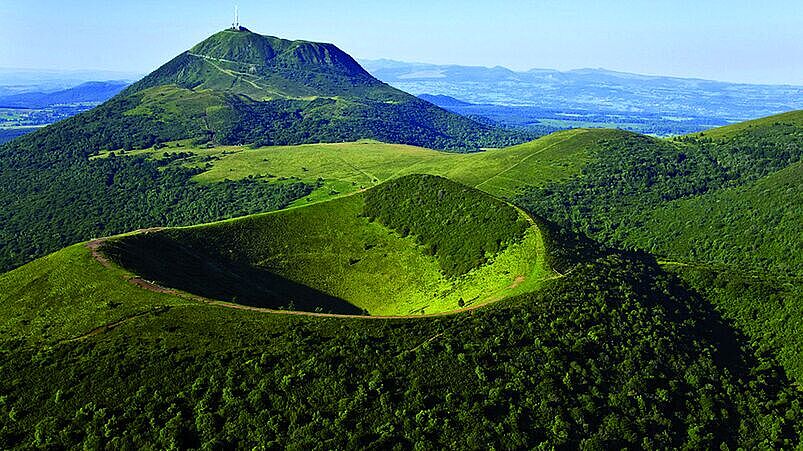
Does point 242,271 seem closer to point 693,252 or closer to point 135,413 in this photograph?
point 135,413

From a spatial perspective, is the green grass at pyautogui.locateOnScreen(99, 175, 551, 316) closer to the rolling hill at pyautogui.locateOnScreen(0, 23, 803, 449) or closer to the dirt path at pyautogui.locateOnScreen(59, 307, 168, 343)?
the rolling hill at pyautogui.locateOnScreen(0, 23, 803, 449)

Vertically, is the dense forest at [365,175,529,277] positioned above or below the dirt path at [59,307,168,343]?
above

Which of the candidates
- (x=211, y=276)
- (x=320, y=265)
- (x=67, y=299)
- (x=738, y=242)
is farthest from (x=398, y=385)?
(x=738, y=242)

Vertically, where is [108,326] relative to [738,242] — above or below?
above

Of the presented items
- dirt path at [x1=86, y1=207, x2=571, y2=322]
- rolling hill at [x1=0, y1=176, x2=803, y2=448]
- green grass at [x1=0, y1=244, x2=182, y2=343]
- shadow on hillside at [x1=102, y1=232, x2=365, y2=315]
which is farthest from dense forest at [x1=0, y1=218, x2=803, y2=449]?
shadow on hillside at [x1=102, y1=232, x2=365, y2=315]

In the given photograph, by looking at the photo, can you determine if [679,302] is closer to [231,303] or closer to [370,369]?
[370,369]
